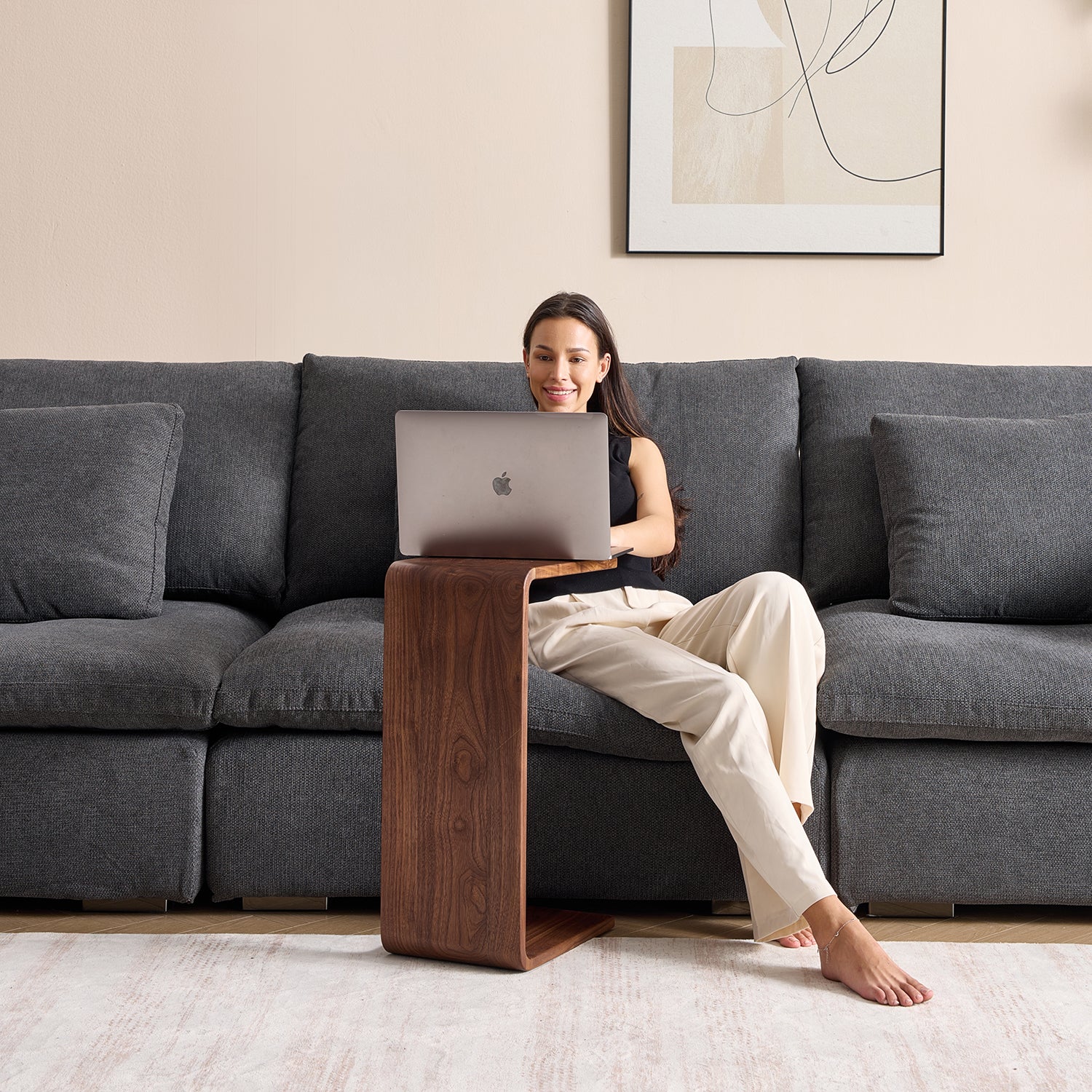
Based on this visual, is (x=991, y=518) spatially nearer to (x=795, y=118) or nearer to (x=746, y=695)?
(x=746, y=695)

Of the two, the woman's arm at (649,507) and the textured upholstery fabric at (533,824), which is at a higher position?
the woman's arm at (649,507)

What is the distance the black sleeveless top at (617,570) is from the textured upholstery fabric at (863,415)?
0.40 m

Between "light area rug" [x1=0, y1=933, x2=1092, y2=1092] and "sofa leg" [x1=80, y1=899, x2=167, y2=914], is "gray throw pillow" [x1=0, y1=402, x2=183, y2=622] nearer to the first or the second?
"sofa leg" [x1=80, y1=899, x2=167, y2=914]

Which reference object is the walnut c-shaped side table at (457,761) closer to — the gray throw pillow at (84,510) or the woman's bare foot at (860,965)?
the woman's bare foot at (860,965)

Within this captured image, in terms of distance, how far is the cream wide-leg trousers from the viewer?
170 centimetres

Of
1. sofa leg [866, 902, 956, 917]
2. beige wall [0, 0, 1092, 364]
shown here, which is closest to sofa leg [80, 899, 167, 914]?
sofa leg [866, 902, 956, 917]

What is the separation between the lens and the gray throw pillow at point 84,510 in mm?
2287

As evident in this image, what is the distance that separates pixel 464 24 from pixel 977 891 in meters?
2.37

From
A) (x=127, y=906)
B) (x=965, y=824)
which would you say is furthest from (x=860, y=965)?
(x=127, y=906)

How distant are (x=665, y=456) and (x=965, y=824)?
0.99m

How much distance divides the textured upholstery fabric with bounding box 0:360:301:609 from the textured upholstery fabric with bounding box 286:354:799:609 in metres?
0.05

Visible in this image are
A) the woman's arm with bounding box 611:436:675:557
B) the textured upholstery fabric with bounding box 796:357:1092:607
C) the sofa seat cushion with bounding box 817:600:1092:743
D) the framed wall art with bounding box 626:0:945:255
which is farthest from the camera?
the framed wall art with bounding box 626:0:945:255

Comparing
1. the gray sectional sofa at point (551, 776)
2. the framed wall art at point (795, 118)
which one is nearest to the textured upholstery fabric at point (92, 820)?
the gray sectional sofa at point (551, 776)

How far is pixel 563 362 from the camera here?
2266 mm
